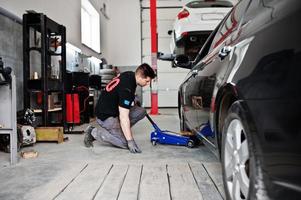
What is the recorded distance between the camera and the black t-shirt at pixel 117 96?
3.04 m

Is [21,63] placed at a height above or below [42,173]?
above

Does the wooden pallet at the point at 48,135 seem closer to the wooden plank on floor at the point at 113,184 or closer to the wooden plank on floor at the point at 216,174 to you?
the wooden plank on floor at the point at 113,184

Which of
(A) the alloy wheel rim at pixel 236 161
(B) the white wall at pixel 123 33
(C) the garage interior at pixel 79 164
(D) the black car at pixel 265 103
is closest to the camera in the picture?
(D) the black car at pixel 265 103

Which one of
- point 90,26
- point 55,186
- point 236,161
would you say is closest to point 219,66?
point 236,161

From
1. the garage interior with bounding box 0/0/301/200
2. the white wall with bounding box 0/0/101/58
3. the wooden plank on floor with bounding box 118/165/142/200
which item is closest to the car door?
the garage interior with bounding box 0/0/301/200

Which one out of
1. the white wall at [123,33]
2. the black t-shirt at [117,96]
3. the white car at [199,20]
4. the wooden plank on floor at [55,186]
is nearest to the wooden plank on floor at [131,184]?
the wooden plank on floor at [55,186]

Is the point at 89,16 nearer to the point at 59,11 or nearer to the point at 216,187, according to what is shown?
the point at 59,11

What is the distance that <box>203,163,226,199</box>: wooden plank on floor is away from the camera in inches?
76.7

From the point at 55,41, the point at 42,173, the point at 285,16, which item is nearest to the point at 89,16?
the point at 55,41

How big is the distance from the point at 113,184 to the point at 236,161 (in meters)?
0.98

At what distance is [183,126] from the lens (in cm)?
385

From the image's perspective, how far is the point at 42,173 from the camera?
2.30 meters

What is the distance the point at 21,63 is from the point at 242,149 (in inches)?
155

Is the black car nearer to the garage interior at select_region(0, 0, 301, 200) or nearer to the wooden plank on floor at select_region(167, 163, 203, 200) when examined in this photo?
the garage interior at select_region(0, 0, 301, 200)
